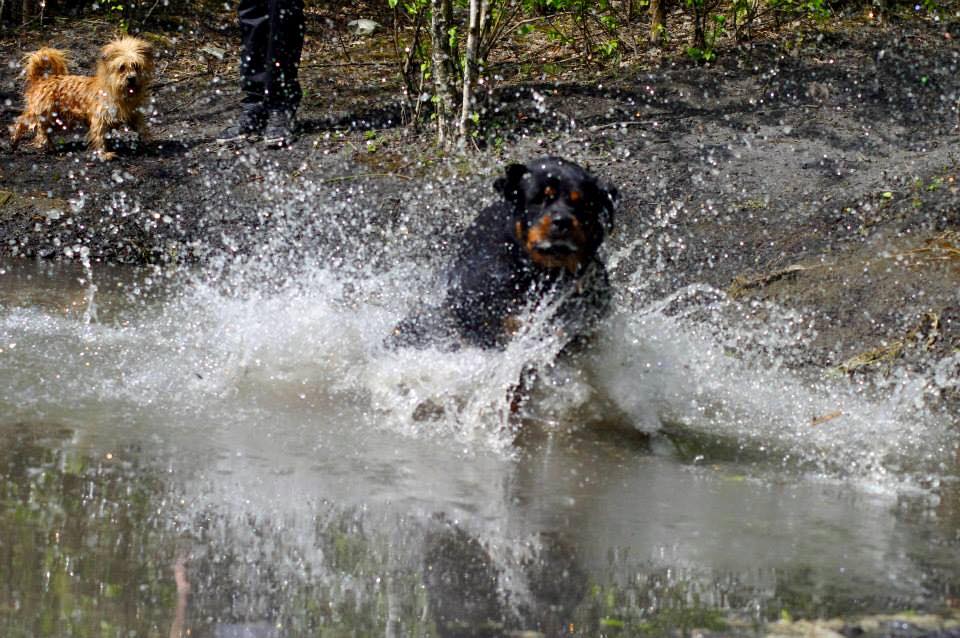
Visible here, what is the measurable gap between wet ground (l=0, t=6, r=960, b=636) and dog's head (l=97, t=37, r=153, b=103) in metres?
0.58

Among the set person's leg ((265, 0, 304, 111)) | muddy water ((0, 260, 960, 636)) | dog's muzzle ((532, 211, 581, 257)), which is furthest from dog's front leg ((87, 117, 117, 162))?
dog's muzzle ((532, 211, 581, 257))

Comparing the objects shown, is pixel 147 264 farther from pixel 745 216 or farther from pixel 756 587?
pixel 756 587

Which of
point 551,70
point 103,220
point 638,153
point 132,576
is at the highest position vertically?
point 551,70

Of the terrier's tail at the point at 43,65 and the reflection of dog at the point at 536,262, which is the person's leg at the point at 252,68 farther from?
the reflection of dog at the point at 536,262

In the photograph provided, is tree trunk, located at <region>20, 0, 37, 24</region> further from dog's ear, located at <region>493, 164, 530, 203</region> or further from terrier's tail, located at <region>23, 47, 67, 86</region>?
dog's ear, located at <region>493, 164, 530, 203</region>

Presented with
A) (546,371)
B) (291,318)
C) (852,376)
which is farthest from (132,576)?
(852,376)

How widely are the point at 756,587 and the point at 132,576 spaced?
5.84ft

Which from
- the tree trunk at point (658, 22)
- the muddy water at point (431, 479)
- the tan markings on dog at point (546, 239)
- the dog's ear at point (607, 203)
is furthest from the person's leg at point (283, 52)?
the tan markings on dog at point (546, 239)

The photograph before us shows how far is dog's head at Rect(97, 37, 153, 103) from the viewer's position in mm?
10031

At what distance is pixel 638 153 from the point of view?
32.1 feet

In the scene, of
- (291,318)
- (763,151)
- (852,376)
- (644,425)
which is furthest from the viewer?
(763,151)

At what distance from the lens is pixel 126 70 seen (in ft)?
32.9

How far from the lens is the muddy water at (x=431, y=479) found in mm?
3312

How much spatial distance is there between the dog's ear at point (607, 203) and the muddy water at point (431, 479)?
1.58 ft
